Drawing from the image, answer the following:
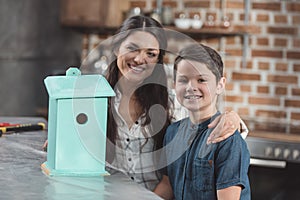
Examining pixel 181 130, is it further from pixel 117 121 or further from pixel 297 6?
pixel 297 6

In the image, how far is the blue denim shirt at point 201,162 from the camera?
1884mm

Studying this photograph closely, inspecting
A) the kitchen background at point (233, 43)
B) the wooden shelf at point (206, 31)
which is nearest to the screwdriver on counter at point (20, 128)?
the kitchen background at point (233, 43)

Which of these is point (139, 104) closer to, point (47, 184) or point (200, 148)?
point (200, 148)

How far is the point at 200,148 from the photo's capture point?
6.51ft

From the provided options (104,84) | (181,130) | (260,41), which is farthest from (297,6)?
(104,84)

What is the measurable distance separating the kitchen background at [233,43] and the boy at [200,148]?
237cm

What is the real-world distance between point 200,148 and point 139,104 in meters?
0.27

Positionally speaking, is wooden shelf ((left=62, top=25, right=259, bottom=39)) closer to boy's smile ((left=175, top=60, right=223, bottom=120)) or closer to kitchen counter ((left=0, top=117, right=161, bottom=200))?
boy's smile ((left=175, top=60, right=223, bottom=120))

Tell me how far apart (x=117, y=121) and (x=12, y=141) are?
0.36 metres

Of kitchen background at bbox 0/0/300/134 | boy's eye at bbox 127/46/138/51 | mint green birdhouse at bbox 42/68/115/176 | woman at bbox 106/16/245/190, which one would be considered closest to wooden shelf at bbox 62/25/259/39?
kitchen background at bbox 0/0/300/134

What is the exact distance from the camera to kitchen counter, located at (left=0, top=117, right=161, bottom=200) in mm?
1336

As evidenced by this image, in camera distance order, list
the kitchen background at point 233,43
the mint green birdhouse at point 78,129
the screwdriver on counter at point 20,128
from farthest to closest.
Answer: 1. the kitchen background at point 233,43
2. the screwdriver on counter at point 20,128
3. the mint green birdhouse at point 78,129

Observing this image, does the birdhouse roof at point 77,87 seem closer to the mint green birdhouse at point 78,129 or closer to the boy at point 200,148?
the mint green birdhouse at point 78,129

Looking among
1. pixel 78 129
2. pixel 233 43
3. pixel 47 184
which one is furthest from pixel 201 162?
pixel 233 43
